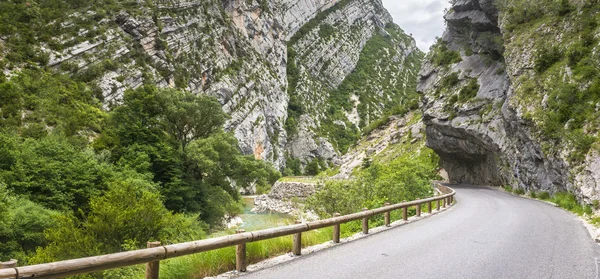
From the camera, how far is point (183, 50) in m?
62.9

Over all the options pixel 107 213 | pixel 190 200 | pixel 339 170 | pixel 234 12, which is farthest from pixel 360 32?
pixel 107 213

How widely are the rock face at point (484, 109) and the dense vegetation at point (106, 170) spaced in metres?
21.8

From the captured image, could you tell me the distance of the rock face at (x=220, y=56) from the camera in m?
49.2

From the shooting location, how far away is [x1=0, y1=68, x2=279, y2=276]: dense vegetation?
48.7ft

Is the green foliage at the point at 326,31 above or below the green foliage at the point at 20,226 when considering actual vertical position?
above

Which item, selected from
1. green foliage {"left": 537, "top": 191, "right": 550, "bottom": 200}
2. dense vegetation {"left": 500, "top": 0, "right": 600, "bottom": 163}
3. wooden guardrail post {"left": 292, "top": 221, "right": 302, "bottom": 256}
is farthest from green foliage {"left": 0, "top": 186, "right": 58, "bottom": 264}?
green foliage {"left": 537, "top": 191, "right": 550, "bottom": 200}

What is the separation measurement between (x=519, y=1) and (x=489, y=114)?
452 inches

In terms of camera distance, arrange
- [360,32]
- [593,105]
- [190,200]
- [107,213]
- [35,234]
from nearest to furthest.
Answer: [107,213]
[35,234]
[593,105]
[190,200]
[360,32]

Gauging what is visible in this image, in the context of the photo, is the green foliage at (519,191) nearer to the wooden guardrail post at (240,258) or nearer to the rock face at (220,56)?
the wooden guardrail post at (240,258)

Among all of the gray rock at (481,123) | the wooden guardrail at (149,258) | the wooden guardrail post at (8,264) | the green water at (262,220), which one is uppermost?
the gray rock at (481,123)

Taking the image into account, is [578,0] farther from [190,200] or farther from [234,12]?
[234,12]

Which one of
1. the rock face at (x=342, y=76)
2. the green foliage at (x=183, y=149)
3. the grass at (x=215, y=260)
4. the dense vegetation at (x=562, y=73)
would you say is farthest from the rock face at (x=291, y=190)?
the grass at (x=215, y=260)

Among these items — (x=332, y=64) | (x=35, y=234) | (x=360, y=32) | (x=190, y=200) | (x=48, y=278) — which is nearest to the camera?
(x=48, y=278)

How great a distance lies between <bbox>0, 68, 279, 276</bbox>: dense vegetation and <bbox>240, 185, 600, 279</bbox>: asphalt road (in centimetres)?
872
